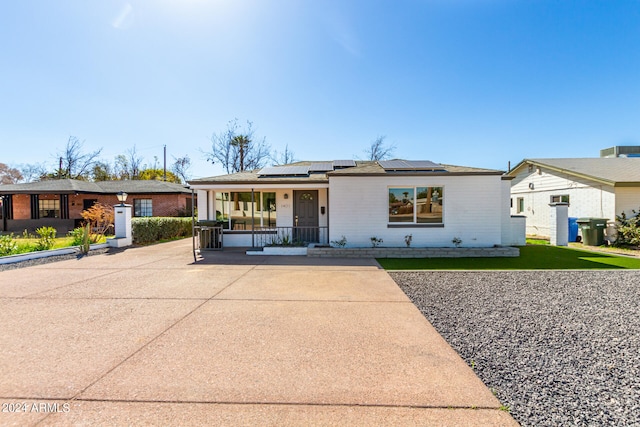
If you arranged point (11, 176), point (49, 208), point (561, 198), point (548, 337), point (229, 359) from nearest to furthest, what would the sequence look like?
1. point (229, 359)
2. point (548, 337)
3. point (561, 198)
4. point (49, 208)
5. point (11, 176)

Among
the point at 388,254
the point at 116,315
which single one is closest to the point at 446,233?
the point at 388,254

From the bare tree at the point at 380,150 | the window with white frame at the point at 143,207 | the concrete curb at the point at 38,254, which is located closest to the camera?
the concrete curb at the point at 38,254

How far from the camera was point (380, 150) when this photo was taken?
31562mm

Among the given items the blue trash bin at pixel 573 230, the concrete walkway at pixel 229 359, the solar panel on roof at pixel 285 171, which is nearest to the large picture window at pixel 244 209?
the solar panel on roof at pixel 285 171

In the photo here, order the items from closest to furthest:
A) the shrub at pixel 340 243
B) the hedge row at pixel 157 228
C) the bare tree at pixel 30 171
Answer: the shrub at pixel 340 243 → the hedge row at pixel 157 228 → the bare tree at pixel 30 171

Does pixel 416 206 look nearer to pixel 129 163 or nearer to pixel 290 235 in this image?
pixel 290 235

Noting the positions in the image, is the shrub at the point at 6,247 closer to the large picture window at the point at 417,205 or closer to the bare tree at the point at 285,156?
the large picture window at the point at 417,205

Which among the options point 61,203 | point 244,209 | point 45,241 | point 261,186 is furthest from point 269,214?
point 61,203

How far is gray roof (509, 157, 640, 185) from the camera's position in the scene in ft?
38.9

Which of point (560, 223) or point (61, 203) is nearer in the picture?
point (560, 223)

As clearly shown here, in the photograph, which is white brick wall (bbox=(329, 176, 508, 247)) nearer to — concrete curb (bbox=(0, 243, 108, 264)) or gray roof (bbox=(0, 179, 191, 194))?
concrete curb (bbox=(0, 243, 108, 264))

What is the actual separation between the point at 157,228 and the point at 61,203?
1001 centimetres

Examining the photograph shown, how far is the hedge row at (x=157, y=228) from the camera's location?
41.5 ft

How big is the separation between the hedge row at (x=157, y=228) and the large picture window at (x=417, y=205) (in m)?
11.4
